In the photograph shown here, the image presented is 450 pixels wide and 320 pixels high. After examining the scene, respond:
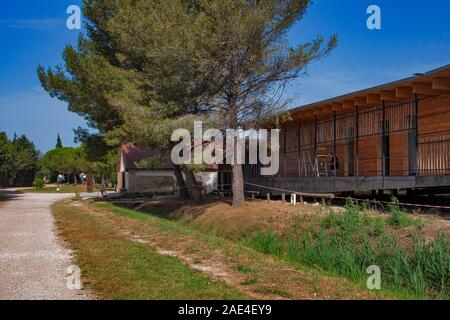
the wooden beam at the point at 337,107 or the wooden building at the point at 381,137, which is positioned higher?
the wooden beam at the point at 337,107

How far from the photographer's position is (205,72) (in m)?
16.7

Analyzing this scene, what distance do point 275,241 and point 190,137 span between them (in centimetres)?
663

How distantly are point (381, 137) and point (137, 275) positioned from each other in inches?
560

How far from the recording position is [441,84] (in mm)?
15391

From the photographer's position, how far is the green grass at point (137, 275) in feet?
22.8

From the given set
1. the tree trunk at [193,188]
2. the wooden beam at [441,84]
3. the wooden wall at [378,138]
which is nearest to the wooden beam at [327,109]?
the wooden wall at [378,138]

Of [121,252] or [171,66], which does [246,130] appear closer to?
[171,66]

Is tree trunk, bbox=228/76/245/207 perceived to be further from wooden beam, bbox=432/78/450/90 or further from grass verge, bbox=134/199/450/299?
wooden beam, bbox=432/78/450/90

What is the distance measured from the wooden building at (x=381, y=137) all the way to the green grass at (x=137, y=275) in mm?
8494

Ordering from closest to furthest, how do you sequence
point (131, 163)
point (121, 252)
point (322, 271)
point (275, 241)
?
1. point (322, 271)
2. point (121, 252)
3. point (275, 241)
4. point (131, 163)

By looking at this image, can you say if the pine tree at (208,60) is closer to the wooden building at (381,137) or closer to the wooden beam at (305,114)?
the wooden building at (381,137)

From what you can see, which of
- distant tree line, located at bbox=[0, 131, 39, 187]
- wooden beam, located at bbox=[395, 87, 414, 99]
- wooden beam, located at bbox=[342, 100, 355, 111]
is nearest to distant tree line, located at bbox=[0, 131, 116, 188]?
distant tree line, located at bbox=[0, 131, 39, 187]

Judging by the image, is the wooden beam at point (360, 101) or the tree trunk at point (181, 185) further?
the tree trunk at point (181, 185)
